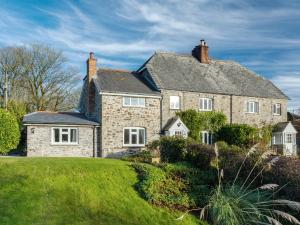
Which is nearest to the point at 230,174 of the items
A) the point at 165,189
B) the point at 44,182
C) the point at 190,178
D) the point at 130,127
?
the point at 190,178

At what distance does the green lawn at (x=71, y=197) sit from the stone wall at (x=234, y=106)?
45.9 feet

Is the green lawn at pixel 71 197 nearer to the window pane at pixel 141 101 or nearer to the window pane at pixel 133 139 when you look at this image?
the window pane at pixel 133 139

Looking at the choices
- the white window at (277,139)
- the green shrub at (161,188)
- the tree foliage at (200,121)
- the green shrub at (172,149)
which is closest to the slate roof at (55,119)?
the green shrub at (172,149)

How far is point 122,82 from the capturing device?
2906 centimetres

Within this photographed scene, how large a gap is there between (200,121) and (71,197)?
1887 cm

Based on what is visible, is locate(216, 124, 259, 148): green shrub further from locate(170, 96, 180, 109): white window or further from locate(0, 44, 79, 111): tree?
locate(0, 44, 79, 111): tree

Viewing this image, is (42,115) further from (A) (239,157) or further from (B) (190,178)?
(A) (239,157)

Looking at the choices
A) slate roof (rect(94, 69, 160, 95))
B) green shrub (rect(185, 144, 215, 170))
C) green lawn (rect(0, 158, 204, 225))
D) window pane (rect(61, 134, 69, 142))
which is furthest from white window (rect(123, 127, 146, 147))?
green lawn (rect(0, 158, 204, 225))

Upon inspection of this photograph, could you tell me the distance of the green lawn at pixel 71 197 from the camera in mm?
11347

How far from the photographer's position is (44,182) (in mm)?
13523

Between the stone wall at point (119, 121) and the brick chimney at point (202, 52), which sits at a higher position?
the brick chimney at point (202, 52)

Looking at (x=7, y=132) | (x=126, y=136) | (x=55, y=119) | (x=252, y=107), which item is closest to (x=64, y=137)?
(x=55, y=119)

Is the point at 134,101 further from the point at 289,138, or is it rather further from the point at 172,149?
the point at 289,138

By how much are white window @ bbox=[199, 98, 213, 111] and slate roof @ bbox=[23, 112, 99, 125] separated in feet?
33.1
